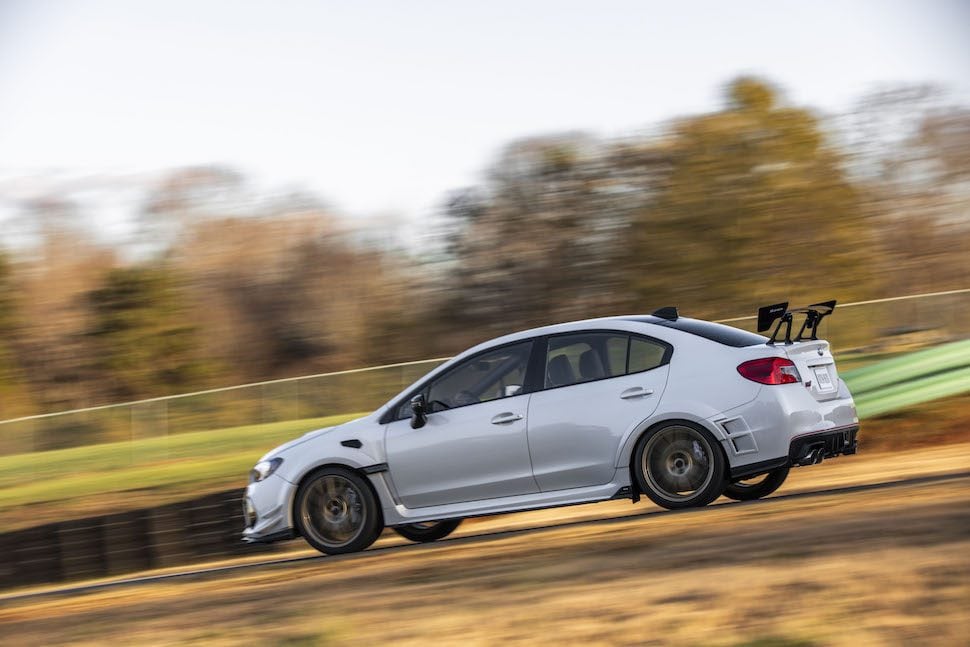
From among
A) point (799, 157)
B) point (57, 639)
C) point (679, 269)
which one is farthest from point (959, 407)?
point (799, 157)

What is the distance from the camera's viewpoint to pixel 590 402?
9109mm

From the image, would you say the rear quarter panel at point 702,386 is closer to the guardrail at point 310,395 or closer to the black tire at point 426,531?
the black tire at point 426,531

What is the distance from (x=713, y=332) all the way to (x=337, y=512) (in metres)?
3.42

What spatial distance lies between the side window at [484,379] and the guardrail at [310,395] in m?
8.59

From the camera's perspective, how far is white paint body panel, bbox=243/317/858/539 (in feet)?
28.8

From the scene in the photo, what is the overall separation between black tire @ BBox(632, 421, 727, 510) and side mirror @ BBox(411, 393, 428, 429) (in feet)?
5.76

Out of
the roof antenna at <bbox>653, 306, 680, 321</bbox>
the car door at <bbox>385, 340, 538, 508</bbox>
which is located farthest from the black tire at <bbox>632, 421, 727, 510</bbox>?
the roof antenna at <bbox>653, 306, 680, 321</bbox>

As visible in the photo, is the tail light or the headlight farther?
the headlight

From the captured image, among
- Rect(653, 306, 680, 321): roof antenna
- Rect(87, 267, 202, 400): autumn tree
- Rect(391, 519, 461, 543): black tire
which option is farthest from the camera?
Rect(87, 267, 202, 400): autumn tree

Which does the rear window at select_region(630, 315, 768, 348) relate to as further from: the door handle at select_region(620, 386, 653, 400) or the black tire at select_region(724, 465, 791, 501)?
the black tire at select_region(724, 465, 791, 501)

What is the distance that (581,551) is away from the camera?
7.96 metres

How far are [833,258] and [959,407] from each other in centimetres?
1972

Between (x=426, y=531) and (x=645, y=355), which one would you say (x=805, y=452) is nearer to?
(x=645, y=355)

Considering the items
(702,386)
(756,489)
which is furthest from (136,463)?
(702,386)
